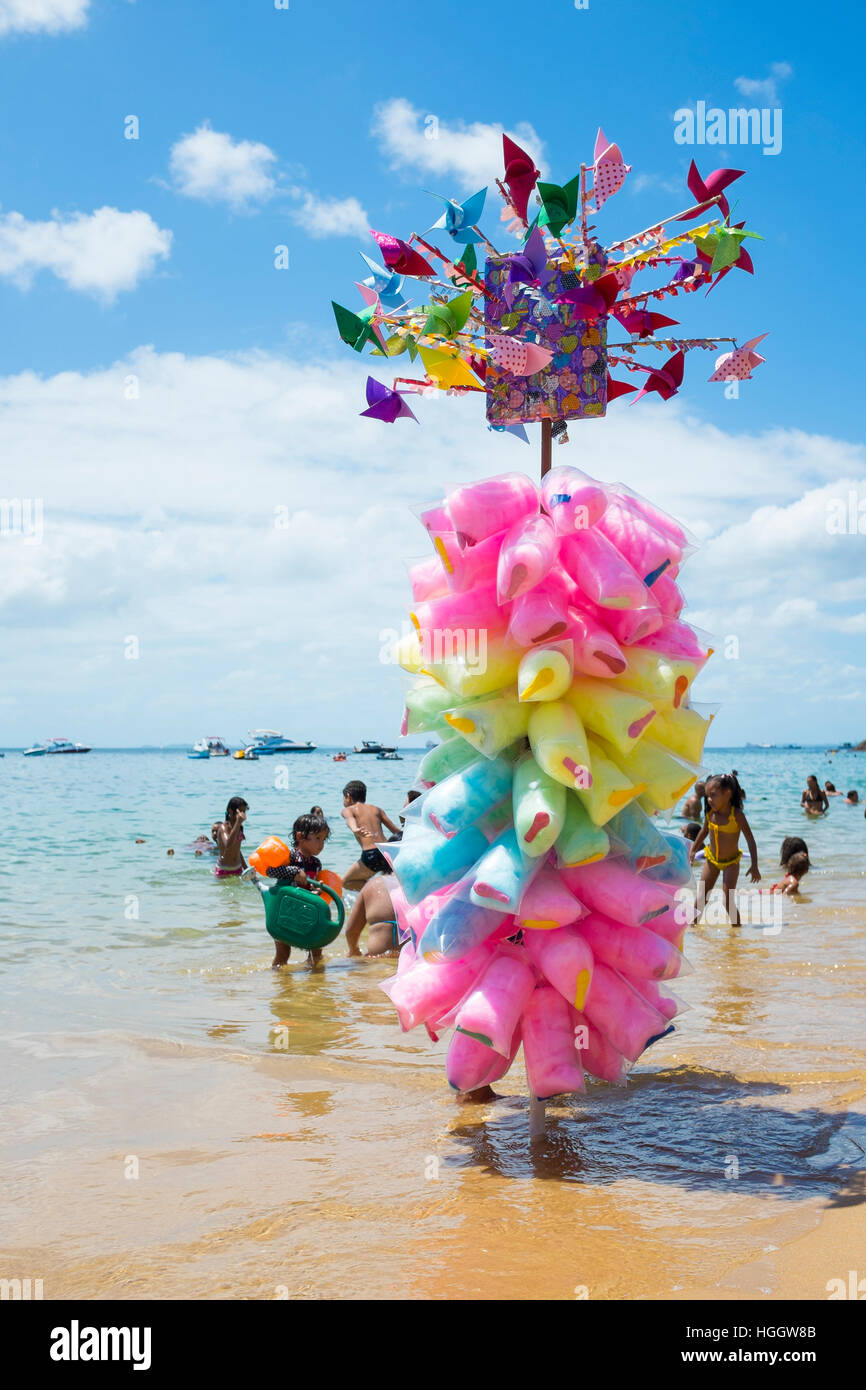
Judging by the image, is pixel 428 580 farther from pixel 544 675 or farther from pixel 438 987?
pixel 438 987

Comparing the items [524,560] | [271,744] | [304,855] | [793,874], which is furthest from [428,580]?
[271,744]

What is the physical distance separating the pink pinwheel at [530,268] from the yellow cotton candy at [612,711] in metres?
1.67

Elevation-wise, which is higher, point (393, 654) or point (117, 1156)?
point (393, 654)

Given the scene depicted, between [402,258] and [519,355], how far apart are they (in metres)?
0.72

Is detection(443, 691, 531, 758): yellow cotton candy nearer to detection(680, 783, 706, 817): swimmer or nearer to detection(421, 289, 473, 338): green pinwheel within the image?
detection(421, 289, 473, 338): green pinwheel

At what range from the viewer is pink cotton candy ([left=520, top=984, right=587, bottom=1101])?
12.7 feet

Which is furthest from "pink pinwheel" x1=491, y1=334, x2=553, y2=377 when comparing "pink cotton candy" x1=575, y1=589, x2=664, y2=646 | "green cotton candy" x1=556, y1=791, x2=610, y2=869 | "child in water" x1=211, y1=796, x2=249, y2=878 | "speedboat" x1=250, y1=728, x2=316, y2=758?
"speedboat" x1=250, y1=728, x2=316, y2=758

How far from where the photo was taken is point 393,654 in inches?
174

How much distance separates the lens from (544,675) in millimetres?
3807

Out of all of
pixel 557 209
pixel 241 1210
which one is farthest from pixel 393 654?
pixel 241 1210

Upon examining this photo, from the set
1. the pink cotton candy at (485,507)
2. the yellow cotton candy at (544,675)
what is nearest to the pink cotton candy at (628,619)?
the yellow cotton candy at (544,675)
